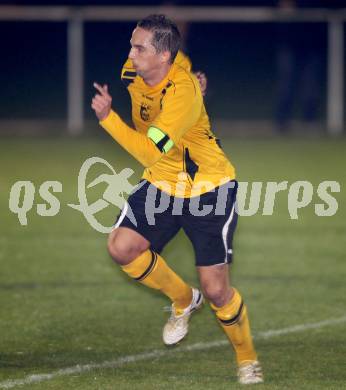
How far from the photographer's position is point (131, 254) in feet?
20.3

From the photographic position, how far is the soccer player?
5.71 meters

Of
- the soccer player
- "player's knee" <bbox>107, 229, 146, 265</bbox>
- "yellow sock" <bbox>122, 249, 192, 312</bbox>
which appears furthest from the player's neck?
"yellow sock" <bbox>122, 249, 192, 312</bbox>

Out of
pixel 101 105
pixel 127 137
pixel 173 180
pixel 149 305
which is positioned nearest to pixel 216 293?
pixel 173 180

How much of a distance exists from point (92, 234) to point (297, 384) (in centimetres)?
500

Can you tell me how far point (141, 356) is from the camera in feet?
21.0

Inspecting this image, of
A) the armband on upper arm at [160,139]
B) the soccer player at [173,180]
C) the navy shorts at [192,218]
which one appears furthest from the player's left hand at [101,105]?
the navy shorts at [192,218]

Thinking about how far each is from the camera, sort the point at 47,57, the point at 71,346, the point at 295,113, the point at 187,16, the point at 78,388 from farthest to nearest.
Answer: the point at 47,57 → the point at 295,113 → the point at 187,16 → the point at 71,346 → the point at 78,388

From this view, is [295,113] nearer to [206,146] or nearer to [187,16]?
[187,16]

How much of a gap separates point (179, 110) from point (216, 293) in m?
0.94

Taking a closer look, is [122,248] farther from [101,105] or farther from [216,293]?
[101,105]

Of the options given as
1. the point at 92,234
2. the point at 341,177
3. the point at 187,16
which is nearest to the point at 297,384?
the point at 92,234

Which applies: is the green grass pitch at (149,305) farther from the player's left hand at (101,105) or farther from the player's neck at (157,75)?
the player's neck at (157,75)

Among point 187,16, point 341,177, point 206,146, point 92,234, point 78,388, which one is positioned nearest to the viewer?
point 78,388

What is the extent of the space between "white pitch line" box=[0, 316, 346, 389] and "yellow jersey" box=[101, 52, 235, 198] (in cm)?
95
